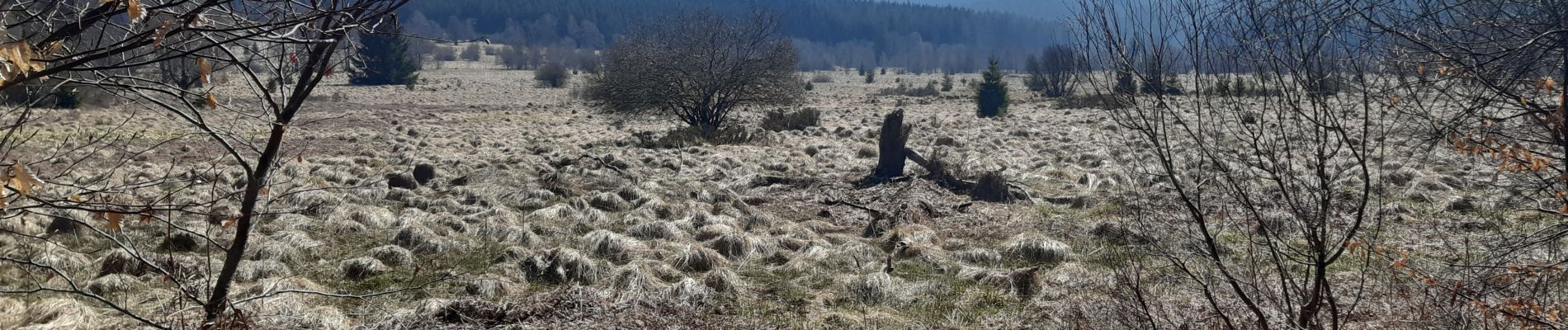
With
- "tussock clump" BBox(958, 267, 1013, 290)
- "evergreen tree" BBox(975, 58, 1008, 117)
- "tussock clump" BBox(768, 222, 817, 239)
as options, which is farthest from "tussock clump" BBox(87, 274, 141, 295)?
"evergreen tree" BBox(975, 58, 1008, 117)

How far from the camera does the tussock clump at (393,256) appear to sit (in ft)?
23.3

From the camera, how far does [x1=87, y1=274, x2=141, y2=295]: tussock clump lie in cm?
566

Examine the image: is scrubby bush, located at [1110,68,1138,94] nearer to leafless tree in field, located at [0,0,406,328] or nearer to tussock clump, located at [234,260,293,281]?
leafless tree in field, located at [0,0,406,328]

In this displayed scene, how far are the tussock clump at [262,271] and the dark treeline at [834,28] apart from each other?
9400cm

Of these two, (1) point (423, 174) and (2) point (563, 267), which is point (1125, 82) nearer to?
(2) point (563, 267)

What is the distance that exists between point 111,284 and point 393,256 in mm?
1873

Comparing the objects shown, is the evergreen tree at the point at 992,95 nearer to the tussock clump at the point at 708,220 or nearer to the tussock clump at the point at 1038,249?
the tussock clump at the point at 708,220

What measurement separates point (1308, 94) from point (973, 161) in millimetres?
11007

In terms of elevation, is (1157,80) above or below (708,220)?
above

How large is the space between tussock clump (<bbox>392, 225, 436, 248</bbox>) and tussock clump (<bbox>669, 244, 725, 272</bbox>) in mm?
2347

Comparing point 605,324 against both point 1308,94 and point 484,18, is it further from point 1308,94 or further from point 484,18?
point 484,18

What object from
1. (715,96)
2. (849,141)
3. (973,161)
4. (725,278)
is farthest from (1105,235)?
(715,96)

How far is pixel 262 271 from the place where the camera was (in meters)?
6.44

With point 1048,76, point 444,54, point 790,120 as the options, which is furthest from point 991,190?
point 444,54
